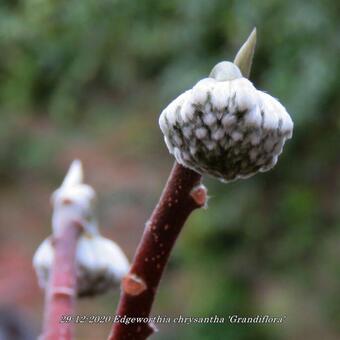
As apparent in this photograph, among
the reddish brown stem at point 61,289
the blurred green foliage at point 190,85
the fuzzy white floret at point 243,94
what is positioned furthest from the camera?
the blurred green foliage at point 190,85

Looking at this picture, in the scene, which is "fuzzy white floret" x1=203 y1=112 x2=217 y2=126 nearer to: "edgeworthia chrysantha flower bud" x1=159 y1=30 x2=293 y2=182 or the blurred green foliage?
"edgeworthia chrysantha flower bud" x1=159 y1=30 x2=293 y2=182

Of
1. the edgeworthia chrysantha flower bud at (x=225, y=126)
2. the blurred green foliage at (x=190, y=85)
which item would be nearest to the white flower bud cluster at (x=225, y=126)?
the edgeworthia chrysantha flower bud at (x=225, y=126)

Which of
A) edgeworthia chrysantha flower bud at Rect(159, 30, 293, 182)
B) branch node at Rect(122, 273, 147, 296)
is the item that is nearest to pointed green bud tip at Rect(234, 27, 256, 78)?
edgeworthia chrysantha flower bud at Rect(159, 30, 293, 182)

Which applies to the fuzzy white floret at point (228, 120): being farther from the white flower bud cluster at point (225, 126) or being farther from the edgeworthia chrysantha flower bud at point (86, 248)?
the edgeworthia chrysantha flower bud at point (86, 248)

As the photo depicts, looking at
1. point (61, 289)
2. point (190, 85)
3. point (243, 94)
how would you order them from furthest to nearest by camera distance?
point (190, 85) → point (61, 289) → point (243, 94)

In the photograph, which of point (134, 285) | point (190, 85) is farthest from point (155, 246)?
point (190, 85)

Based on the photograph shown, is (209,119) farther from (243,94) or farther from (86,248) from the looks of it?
(86,248)
